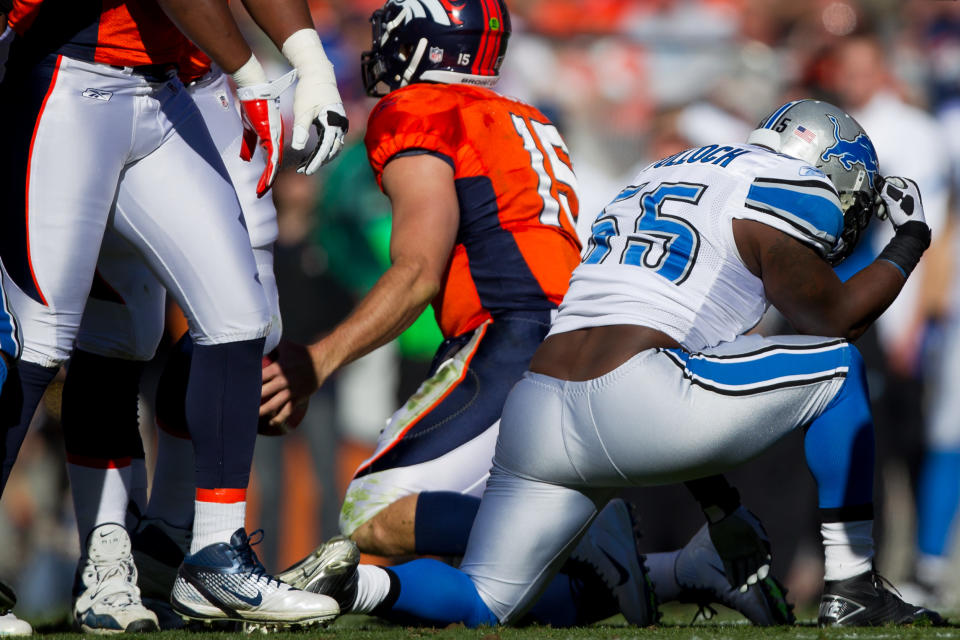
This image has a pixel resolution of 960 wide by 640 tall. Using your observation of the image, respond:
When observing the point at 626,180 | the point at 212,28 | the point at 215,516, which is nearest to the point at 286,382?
the point at 215,516

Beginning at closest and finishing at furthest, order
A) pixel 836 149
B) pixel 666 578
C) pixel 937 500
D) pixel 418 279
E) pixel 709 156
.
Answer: pixel 709 156 < pixel 836 149 < pixel 418 279 < pixel 666 578 < pixel 937 500

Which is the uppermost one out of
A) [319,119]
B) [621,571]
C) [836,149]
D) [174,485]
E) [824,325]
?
[319,119]

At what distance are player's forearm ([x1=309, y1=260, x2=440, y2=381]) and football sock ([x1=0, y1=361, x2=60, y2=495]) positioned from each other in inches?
31.0

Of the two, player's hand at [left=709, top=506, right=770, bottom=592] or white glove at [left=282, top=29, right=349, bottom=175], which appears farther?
player's hand at [left=709, top=506, right=770, bottom=592]

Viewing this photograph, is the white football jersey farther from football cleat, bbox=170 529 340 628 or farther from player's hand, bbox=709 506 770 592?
football cleat, bbox=170 529 340 628

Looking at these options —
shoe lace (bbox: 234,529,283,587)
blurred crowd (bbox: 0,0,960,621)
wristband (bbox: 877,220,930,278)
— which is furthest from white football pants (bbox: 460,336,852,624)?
blurred crowd (bbox: 0,0,960,621)

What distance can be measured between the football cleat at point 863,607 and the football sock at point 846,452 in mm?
147

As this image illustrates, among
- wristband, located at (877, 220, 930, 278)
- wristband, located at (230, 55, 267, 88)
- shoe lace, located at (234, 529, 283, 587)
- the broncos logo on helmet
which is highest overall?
wristband, located at (230, 55, 267, 88)

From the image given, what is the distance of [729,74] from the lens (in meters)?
6.08

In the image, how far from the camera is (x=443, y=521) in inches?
133

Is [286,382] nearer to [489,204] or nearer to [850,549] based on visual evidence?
[489,204]

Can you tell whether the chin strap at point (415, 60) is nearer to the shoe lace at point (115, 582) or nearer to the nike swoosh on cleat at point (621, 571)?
the nike swoosh on cleat at point (621, 571)

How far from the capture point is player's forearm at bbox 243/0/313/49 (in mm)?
2691

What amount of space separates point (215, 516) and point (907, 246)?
70.5 inches
